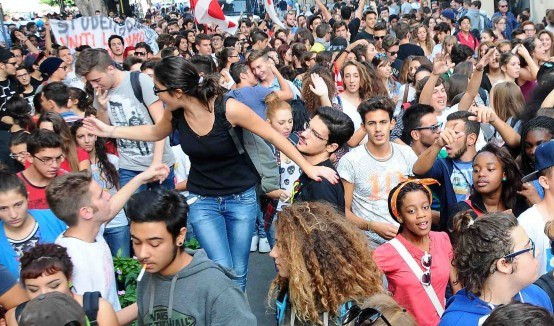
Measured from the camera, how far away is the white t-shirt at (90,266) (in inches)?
147

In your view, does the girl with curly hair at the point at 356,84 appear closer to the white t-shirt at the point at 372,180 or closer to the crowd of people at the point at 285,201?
the crowd of people at the point at 285,201

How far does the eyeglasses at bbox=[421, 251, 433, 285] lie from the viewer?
381cm

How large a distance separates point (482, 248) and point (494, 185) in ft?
5.02

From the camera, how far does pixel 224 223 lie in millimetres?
4684

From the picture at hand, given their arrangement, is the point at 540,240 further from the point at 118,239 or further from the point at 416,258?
the point at 118,239

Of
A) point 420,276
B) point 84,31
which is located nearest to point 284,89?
point 420,276

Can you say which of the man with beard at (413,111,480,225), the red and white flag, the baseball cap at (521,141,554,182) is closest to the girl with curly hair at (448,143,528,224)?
the man with beard at (413,111,480,225)

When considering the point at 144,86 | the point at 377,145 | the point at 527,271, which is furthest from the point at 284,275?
the point at 144,86

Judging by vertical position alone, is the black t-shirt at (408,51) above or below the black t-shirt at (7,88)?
above

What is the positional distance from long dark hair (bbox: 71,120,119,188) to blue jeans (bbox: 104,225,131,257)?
1.39ft

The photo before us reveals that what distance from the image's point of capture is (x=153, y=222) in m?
2.99

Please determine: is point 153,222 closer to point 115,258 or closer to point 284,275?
point 284,275

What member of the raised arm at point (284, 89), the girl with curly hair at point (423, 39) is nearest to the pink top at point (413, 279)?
the raised arm at point (284, 89)

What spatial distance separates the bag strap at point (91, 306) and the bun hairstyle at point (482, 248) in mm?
1605
